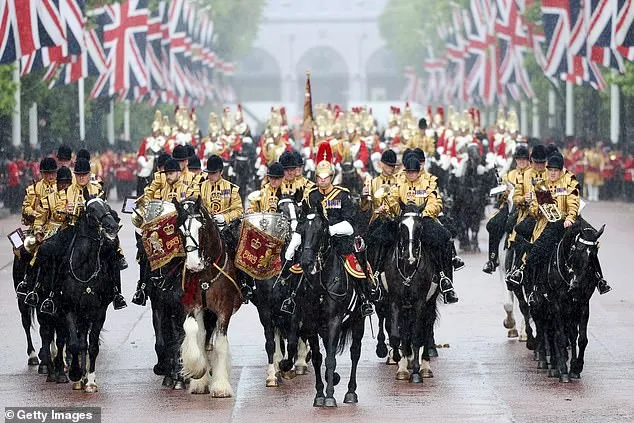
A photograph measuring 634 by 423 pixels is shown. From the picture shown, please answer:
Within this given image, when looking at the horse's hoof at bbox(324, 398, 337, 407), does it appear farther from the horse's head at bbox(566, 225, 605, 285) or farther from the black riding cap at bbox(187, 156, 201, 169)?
the black riding cap at bbox(187, 156, 201, 169)

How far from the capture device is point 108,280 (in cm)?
1625

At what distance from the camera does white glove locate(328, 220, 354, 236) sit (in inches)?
591

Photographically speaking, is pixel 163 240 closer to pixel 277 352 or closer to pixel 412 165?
pixel 277 352

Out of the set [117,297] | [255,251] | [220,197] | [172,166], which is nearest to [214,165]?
[220,197]

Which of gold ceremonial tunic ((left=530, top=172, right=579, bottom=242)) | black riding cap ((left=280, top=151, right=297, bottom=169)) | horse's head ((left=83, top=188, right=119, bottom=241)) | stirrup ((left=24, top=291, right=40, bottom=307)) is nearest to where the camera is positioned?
horse's head ((left=83, top=188, right=119, bottom=241))

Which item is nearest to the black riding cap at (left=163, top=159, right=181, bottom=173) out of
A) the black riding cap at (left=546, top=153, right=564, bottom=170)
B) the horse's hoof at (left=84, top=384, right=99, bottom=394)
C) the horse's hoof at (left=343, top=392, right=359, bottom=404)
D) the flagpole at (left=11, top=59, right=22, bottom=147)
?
the horse's hoof at (left=84, top=384, right=99, bottom=394)

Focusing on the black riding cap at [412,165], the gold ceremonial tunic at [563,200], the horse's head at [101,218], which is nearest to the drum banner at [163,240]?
the horse's head at [101,218]

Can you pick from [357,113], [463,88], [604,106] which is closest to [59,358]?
[357,113]

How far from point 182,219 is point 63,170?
2.01 metres

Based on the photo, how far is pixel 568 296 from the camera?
1658cm

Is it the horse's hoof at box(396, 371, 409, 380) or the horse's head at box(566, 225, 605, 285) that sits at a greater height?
the horse's head at box(566, 225, 605, 285)

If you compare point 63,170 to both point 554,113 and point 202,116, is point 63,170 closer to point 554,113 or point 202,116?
point 554,113

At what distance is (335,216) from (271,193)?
78.6 inches

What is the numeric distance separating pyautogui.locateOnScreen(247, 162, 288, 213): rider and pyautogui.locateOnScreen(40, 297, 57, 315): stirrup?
6.58ft
